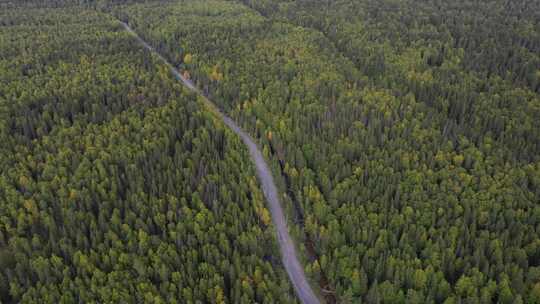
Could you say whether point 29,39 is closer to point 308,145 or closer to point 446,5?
point 308,145

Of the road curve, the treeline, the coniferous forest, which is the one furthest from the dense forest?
the treeline

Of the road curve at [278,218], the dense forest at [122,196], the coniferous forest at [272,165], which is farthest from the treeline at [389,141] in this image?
the dense forest at [122,196]

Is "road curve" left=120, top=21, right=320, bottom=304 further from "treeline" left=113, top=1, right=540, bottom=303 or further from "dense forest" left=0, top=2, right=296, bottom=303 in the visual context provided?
"treeline" left=113, top=1, right=540, bottom=303

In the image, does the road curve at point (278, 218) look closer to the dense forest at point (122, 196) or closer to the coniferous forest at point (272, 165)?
the coniferous forest at point (272, 165)

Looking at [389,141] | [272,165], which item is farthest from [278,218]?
[389,141]

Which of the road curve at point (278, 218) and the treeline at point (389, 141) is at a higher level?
the treeline at point (389, 141)

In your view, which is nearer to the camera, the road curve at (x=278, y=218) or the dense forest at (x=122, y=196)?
the dense forest at (x=122, y=196)

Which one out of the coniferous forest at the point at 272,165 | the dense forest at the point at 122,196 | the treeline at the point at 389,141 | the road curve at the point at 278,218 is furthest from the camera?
the road curve at the point at 278,218
